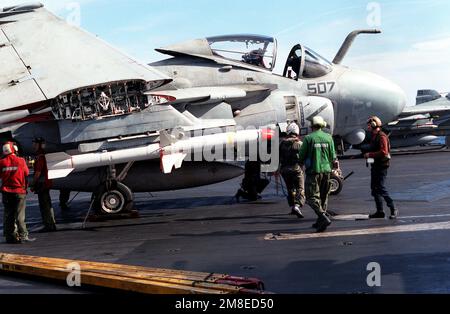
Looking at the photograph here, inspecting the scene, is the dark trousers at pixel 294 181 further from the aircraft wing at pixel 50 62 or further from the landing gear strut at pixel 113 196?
the landing gear strut at pixel 113 196

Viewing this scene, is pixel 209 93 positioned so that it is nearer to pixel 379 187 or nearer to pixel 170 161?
pixel 170 161

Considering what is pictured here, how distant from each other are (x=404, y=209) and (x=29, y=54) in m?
8.29

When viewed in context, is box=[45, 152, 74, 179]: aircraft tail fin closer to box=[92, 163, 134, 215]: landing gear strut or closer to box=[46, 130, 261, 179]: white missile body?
box=[46, 130, 261, 179]: white missile body

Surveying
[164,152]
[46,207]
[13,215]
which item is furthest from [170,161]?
[13,215]

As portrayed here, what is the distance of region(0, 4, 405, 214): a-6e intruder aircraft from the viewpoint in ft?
39.0

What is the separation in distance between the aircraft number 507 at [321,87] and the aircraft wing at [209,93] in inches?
39.1

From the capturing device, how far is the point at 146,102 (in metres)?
12.4

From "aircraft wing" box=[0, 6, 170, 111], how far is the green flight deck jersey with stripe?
375 cm

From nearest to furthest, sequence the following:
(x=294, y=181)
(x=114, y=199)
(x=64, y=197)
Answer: (x=294, y=181)
(x=114, y=199)
(x=64, y=197)

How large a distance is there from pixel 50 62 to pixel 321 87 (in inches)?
249

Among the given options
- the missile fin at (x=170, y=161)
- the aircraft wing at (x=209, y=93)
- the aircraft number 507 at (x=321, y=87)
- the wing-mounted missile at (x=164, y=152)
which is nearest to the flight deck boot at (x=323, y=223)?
the wing-mounted missile at (x=164, y=152)

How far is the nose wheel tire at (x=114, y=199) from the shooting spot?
12.6 meters

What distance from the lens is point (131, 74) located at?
38.9 ft
